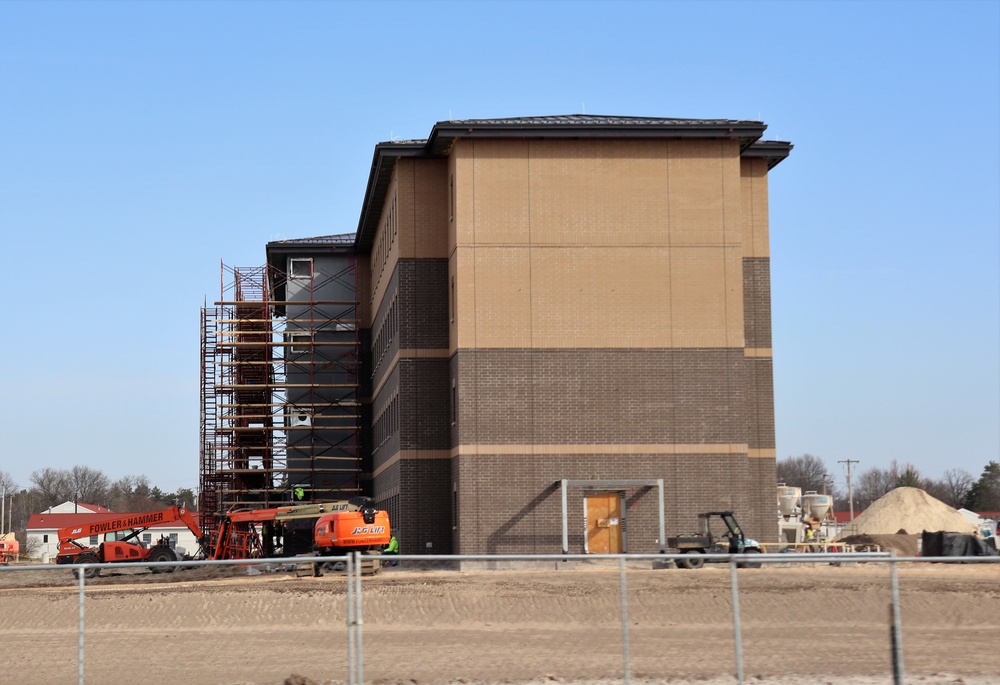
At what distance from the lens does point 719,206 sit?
41844mm

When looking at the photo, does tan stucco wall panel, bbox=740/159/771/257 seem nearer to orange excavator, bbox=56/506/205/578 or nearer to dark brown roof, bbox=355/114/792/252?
dark brown roof, bbox=355/114/792/252

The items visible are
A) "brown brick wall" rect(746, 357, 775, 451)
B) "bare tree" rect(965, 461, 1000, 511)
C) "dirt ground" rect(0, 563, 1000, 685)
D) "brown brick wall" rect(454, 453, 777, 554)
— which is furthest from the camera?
"bare tree" rect(965, 461, 1000, 511)

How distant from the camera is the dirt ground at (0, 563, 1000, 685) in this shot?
14375mm

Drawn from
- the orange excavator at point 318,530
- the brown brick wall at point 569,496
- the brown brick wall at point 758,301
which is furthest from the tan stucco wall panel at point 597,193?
the orange excavator at point 318,530

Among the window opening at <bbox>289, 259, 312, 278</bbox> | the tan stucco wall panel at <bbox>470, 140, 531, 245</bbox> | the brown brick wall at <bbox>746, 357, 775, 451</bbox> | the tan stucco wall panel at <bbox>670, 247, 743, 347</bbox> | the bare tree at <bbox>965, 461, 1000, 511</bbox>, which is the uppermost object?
the window opening at <bbox>289, 259, 312, 278</bbox>

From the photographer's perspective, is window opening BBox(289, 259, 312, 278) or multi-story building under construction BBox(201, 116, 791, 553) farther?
window opening BBox(289, 259, 312, 278)

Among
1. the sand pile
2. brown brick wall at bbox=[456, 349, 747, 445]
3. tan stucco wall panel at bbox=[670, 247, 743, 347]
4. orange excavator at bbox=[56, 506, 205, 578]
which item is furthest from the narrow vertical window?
the sand pile

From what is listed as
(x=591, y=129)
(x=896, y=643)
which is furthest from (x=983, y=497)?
(x=896, y=643)

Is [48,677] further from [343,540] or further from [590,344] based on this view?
[590,344]

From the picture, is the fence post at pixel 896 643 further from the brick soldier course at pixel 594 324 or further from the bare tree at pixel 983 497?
the bare tree at pixel 983 497

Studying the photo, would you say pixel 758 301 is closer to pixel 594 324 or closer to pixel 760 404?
pixel 760 404

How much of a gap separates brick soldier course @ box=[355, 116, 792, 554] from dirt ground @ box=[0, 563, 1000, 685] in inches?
949

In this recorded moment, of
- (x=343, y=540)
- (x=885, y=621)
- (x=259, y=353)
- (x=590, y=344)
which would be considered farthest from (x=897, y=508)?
(x=885, y=621)

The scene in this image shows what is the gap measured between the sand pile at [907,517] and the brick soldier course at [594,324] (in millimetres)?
44563
